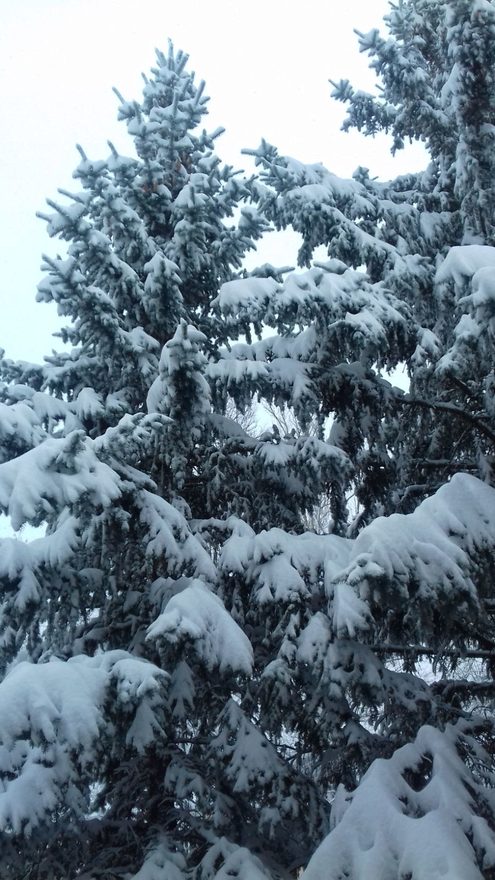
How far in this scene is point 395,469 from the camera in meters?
7.73

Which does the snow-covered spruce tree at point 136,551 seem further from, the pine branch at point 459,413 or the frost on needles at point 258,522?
the pine branch at point 459,413

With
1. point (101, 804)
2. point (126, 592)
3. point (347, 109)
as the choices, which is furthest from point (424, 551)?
point (347, 109)

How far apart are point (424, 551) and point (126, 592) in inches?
147

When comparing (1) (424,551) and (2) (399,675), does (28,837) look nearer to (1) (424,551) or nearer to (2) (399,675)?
(1) (424,551)

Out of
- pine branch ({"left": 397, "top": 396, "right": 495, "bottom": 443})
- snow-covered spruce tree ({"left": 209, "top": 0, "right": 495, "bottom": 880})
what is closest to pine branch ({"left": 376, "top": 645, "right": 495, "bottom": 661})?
snow-covered spruce tree ({"left": 209, "top": 0, "right": 495, "bottom": 880})

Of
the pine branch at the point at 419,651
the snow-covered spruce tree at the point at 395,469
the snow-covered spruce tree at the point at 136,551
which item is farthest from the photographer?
the pine branch at the point at 419,651

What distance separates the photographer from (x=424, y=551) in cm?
345

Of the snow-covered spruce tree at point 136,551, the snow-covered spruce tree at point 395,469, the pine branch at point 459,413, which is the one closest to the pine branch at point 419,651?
the snow-covered spruce tree at point 395,469

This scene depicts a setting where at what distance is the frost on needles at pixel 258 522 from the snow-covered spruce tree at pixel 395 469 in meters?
0.02

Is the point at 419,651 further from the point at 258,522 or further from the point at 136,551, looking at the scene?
the point at 136,551

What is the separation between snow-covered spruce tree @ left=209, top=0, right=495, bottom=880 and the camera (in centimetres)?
342

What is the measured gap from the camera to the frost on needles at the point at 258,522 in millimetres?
3715

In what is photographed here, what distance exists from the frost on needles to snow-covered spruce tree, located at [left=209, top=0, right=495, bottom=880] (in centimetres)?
2

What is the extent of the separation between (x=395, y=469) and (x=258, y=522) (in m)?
1.60
